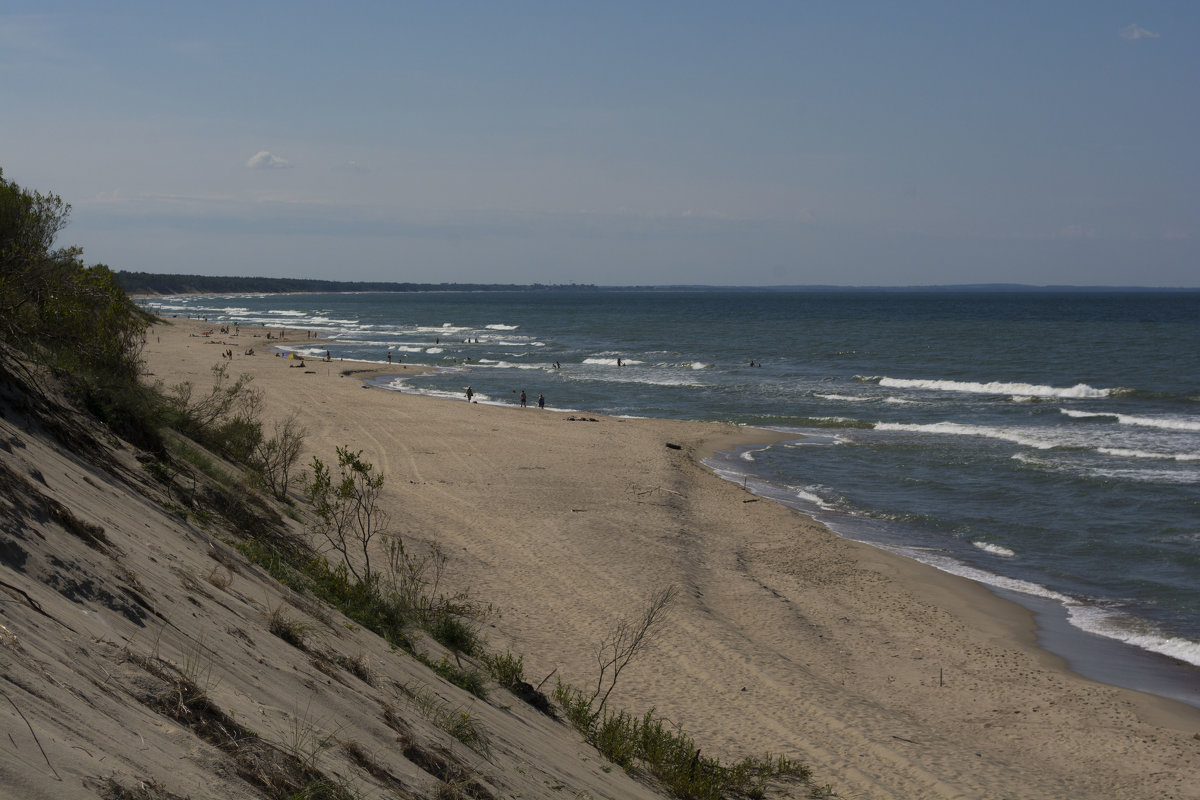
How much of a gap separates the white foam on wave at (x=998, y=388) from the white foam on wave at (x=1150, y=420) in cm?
601

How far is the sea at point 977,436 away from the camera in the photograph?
15664mm

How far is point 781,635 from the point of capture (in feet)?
43.3

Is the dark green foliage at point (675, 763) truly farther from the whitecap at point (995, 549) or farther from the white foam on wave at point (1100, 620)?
the whitecap at point (995, 549)

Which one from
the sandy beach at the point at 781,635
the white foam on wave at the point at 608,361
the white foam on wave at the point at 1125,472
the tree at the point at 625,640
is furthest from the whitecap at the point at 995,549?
the white foam on wave at the point at 608,361

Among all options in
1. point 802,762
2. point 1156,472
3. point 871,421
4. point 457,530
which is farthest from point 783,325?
point 802,762

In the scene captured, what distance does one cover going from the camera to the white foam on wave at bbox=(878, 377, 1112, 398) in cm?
4181

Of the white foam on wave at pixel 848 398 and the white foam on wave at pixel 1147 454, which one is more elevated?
the white foam on wave at pixel 848 398

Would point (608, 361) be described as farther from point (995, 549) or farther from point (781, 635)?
point (781, 635)

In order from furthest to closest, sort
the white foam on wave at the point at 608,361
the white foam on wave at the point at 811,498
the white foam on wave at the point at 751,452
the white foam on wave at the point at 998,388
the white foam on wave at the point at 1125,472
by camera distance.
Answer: the white foam on wave at the point at 608,361, the white foam on wave at the point at 998,388, the white foam on wave at the point at 751,452, the white foam on wave at the point at 1125,472, the white foam on wave at the point at 811,498

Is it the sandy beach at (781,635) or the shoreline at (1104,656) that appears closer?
the sandy beach at (781,635)

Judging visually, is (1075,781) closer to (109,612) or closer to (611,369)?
(109,612)

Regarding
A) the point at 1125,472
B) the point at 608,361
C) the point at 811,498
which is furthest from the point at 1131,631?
the point at 608,361

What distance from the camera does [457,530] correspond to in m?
16.6

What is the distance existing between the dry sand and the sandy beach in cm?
4
